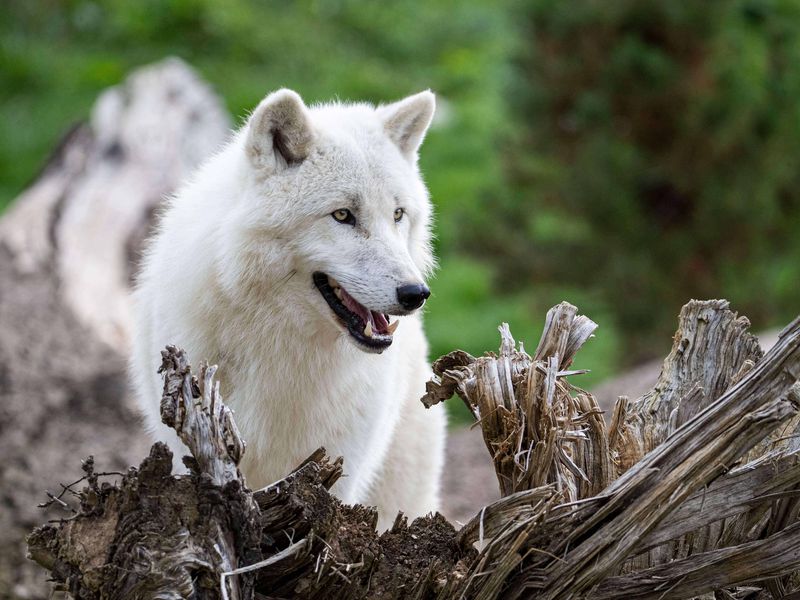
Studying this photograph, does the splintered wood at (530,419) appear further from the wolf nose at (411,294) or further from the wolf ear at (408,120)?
the wolf ear at (408,120)

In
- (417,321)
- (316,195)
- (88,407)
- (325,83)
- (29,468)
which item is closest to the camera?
(316,195)

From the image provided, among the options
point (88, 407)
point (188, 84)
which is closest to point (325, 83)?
point (188, 84)

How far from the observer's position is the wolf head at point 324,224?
354 cm

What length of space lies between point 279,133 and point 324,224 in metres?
0.38

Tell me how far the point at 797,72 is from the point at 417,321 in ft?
15.9

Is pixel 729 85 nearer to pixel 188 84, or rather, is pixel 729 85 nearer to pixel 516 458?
pixel 188 84

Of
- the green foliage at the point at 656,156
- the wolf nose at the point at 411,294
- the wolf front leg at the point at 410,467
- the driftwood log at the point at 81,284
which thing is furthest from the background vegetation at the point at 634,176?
the wolf nose at the point at 411,294

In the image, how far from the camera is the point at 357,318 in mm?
3619

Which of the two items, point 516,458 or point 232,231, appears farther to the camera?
point 232,231

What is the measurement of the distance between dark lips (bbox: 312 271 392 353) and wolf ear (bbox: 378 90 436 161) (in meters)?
0.74

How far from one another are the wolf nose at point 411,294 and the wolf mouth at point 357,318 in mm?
185

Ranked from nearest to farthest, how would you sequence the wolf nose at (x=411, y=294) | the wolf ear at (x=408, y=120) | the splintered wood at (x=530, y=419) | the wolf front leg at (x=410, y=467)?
the splintered wood at (x=530, y=419)
the wolf nose at (x=411, y=294)
the wolf ear at (x=408, y=120)
the wolf front leg at (x=410, y=467)

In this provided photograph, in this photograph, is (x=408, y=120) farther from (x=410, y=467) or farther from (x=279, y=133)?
(x=410, y=467)

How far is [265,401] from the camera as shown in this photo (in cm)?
368
